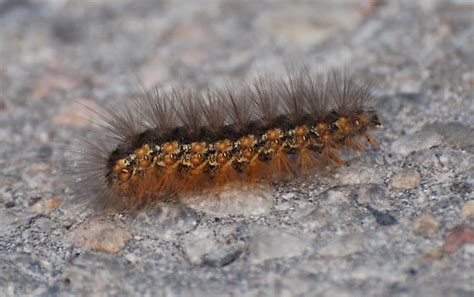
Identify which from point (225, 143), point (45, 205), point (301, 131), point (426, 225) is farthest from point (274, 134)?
point (45, 205)

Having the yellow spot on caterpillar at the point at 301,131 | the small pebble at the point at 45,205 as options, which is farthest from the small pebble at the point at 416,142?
the small pebble at the point at 45,205

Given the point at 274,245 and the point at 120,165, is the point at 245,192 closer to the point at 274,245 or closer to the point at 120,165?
the point at 274,245

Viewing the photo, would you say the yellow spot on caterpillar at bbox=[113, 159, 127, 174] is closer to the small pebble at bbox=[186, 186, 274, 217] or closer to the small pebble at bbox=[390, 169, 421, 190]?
the small pebble at bbox=[186, 186, 274, 217]

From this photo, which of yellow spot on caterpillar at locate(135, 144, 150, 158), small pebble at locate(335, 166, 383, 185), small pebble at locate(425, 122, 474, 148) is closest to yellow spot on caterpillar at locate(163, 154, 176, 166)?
yellow spot on caterpillar at locate(135, 144, 150, 158)

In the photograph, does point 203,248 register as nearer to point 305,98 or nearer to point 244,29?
point 305,98

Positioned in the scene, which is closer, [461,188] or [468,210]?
[468,210]

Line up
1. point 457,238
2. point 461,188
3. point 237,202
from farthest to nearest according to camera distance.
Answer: point 237,202 < point 461,188 < point 457,238
